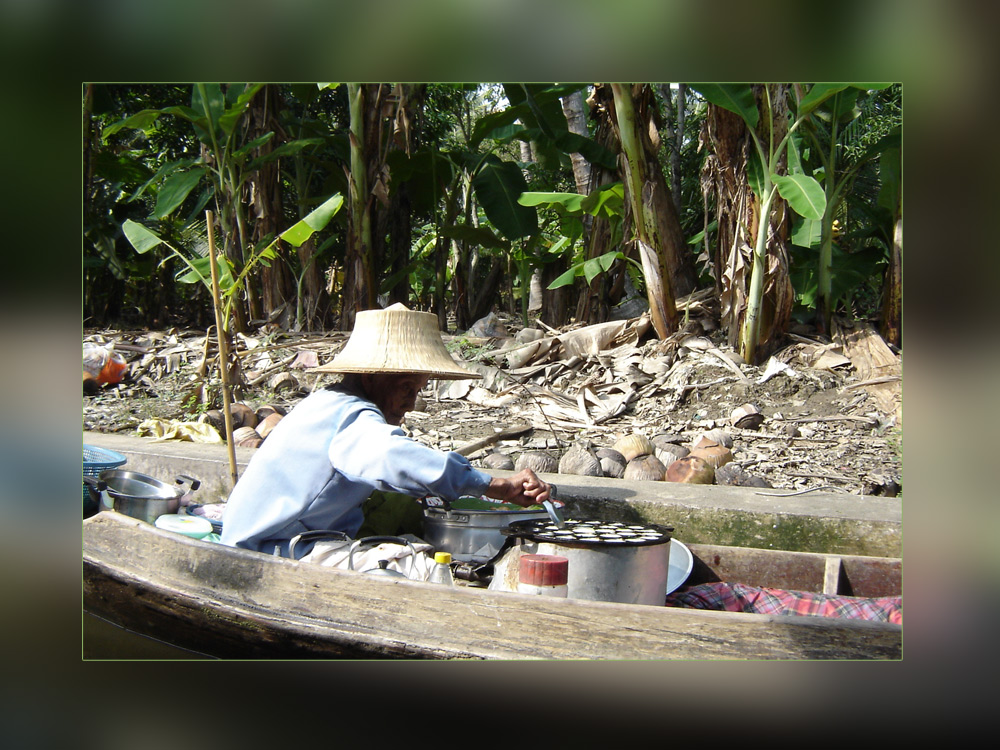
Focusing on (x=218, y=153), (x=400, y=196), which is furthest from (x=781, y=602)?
(x=400, y=196)

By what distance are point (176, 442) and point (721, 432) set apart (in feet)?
9.56

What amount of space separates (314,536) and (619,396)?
3062 mm

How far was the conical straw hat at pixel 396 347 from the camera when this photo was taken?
2.20m

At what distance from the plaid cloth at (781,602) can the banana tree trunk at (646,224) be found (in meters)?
3.11

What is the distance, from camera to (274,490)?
2.14m

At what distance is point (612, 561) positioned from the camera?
2041 mm

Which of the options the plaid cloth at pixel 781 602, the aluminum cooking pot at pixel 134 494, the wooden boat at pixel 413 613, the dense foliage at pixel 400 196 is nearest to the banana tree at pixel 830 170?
the dense foliage at pixel 400 196

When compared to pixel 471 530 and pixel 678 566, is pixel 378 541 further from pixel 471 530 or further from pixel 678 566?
pixel 678 566

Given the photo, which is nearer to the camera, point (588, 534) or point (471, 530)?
point (588, 534)

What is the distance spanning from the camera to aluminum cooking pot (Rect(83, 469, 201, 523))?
279 centimetres

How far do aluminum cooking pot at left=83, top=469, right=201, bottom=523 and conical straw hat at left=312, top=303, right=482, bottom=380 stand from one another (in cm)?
98
